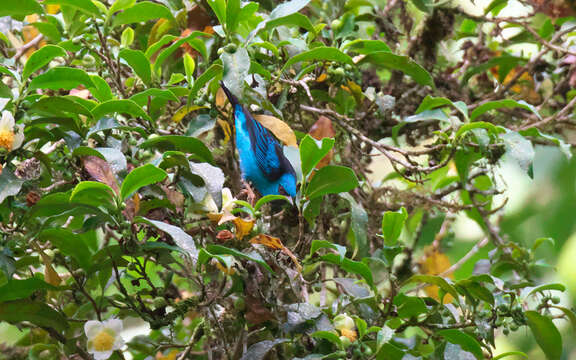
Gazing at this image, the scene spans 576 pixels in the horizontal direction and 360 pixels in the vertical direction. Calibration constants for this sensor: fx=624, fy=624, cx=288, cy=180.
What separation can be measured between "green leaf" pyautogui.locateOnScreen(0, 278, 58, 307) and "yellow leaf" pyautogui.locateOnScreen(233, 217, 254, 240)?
1.16 feet

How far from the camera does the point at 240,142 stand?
45.9 inches

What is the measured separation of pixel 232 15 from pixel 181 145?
25 centimetres

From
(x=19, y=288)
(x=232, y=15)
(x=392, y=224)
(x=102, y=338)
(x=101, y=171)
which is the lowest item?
(x=102, y=338)

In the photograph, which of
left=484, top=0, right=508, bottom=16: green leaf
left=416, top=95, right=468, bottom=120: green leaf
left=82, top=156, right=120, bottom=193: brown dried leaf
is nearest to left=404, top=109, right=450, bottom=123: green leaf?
left=416, top=95, right=468, bottom=120: green leaf

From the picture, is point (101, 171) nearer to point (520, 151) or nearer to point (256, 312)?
point (256, 312)

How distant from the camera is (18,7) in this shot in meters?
1.07

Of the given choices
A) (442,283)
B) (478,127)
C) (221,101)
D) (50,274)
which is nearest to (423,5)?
(478,127)

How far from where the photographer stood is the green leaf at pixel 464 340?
112cm

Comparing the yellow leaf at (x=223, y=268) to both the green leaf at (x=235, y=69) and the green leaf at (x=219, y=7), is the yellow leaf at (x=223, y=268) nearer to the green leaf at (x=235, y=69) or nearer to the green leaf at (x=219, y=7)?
the green leaf at (x=235, y=69)

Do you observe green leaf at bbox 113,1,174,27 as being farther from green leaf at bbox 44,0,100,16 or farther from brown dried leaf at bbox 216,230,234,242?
brown dried leaf at bbox 216,230,234,242

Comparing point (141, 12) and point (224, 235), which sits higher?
point (141, 12)

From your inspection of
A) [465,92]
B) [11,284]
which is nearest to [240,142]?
[11,284]

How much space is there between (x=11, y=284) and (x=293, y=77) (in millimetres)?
692

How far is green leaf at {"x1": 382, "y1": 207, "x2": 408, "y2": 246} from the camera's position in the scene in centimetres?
112
